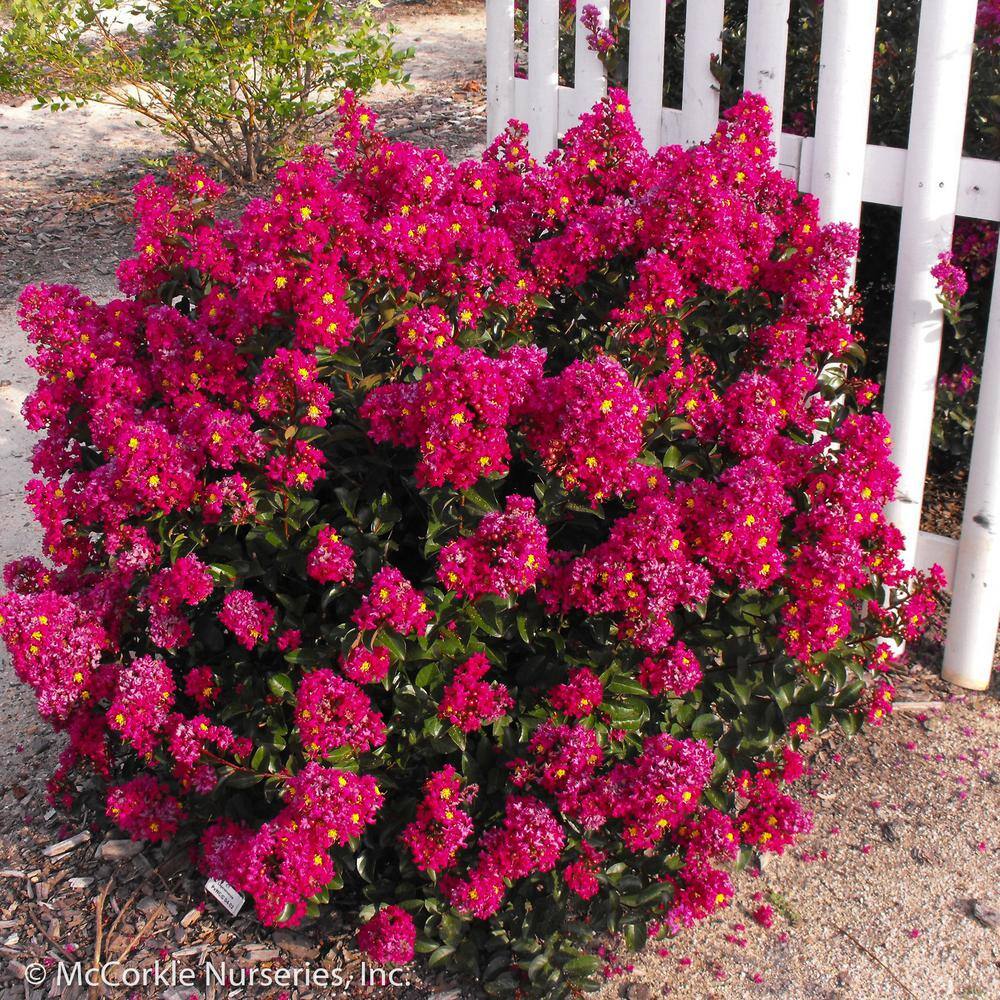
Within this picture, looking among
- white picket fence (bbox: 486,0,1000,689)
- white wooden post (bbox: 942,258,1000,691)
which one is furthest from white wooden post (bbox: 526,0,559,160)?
white wooden post (bbox: 942,258,1000,691)

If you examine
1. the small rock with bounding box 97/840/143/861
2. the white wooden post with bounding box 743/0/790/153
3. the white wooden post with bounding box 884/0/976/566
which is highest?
the white wooden post with bounding box 743/0/790/153

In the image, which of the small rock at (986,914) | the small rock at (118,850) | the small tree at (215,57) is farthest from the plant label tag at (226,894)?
the small tree at (215,57)

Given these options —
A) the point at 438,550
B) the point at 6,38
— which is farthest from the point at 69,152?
the point at 438,550

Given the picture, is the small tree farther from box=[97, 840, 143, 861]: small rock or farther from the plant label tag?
the plant label tag

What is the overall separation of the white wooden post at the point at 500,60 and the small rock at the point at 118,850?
2183mm

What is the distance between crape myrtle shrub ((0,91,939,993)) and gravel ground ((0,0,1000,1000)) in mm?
162

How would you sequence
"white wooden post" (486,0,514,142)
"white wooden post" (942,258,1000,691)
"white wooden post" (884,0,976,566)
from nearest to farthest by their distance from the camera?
"white wooden post" (884,0,976,566)
"white wooden post" (942,258,1000,691)
"white wooden post" (486,0,514,142)

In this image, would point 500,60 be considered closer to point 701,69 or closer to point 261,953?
point 701,69

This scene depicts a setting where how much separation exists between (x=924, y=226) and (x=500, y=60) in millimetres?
1433

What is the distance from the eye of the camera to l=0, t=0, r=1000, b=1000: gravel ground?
2379 millimetres

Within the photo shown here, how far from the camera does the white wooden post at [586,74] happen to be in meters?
3.24

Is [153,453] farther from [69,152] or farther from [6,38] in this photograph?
[69,152]

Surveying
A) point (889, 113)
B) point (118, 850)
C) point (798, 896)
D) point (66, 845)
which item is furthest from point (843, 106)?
point (66, 845)

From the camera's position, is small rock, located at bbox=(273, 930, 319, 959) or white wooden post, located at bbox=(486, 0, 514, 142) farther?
white wooden post, located at bbox=(486, 0, 514, 142)
